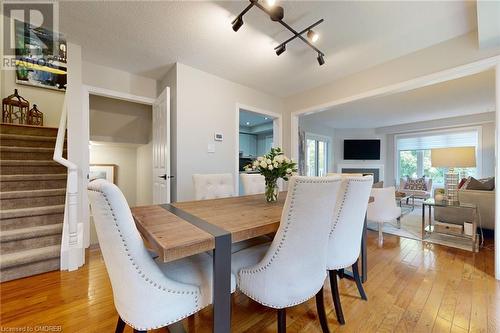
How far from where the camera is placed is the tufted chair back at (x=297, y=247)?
97cm

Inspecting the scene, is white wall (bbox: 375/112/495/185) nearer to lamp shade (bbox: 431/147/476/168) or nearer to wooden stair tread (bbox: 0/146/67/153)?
lamp shade (bbox: 431/147/476/168)

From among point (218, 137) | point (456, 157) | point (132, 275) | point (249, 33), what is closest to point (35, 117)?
point (218, 137)

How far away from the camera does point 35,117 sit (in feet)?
11.8

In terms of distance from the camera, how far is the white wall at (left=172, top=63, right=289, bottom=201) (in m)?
2.81

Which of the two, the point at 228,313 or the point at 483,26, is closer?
the point at 228,313

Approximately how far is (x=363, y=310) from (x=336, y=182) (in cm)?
117

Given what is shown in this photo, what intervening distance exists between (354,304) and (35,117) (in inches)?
206

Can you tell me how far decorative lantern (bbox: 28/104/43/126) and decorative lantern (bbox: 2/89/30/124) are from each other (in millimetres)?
52

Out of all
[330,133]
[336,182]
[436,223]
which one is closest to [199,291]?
[336,182]

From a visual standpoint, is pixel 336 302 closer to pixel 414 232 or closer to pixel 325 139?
pixel 414 232

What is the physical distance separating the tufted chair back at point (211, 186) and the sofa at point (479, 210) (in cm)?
317

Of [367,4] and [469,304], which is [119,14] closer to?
[367,4]

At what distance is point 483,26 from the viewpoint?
5.75 ft

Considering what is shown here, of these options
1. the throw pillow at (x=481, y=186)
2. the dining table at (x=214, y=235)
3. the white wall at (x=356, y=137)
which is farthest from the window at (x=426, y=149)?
the dining table at (x=214, y=235)
